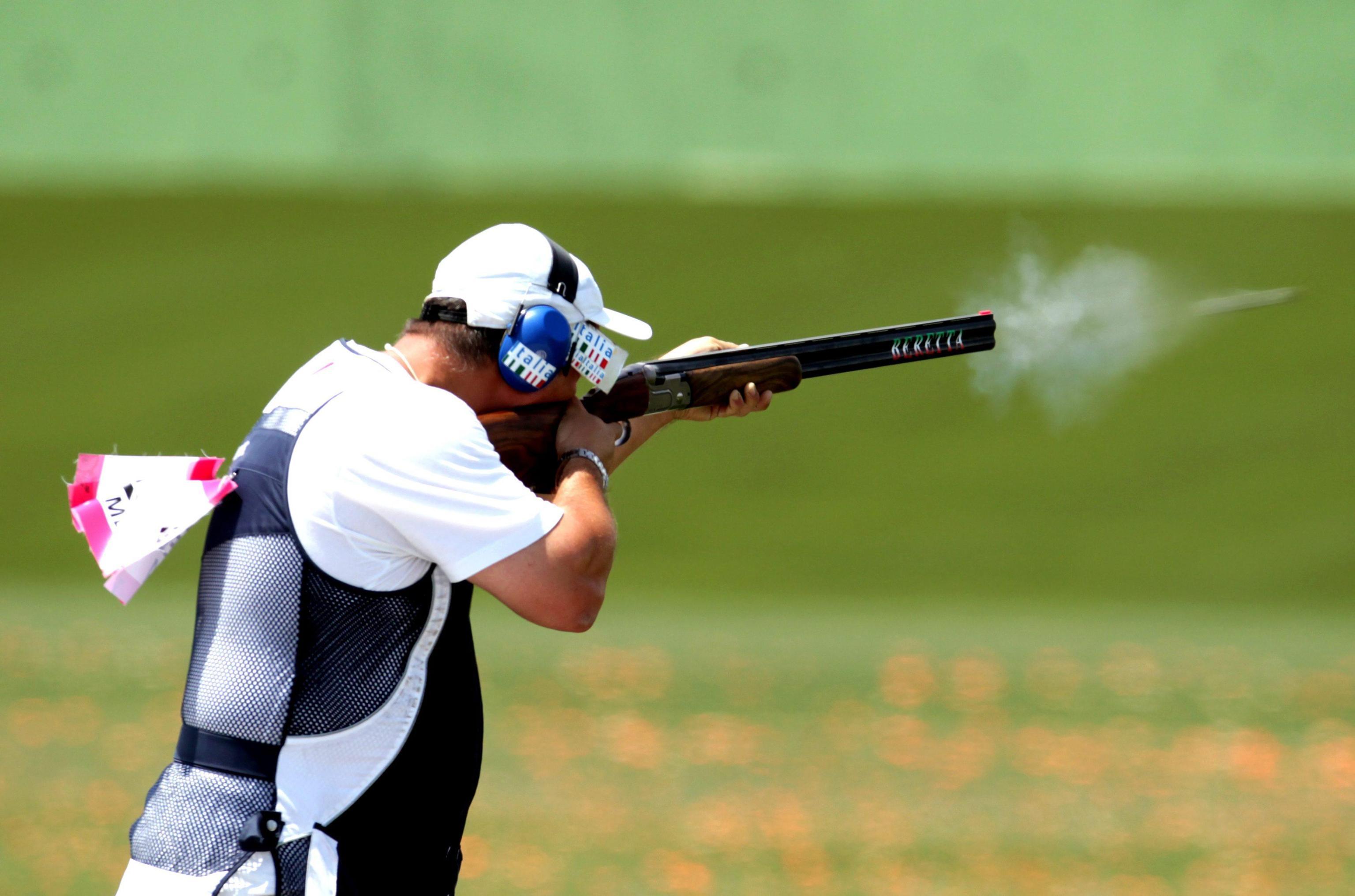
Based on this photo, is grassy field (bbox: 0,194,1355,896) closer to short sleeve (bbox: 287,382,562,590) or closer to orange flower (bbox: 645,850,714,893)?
orange flower (bbox: 645,850,714,893)

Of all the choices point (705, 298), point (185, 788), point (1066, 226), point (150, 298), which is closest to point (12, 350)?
point (150, 298)

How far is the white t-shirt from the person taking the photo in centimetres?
281

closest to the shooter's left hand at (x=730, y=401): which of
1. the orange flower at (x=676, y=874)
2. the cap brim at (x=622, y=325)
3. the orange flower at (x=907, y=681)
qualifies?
the cap brim at (x=622, y=325)

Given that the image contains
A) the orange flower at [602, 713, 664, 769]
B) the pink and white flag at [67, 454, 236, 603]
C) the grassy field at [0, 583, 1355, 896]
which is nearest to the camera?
the pink and white flag at [67, 454, 236, 603]

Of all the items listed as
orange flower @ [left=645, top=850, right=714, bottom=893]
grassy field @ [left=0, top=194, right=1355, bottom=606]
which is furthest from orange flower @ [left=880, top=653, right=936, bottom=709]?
orange flower @ [left=645, top=850, right=714, bottom=893]

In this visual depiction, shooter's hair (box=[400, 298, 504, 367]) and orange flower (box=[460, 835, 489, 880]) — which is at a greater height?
shooter's hair (box=[400, 298, 504, 367])

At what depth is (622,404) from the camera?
3986mm

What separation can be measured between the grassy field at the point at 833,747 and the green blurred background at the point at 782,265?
11cm

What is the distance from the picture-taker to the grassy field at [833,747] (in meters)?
6.84

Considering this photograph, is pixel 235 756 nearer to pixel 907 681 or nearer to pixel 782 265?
pixel 907 681

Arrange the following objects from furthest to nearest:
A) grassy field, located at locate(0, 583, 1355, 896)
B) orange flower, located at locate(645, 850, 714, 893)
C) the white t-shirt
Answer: grassy field, located at locate(0, 583, 1355, 896) → orange flower, located at locate(645, 850, 714, 893) → the white t-shirt

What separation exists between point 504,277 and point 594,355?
1.07 feet

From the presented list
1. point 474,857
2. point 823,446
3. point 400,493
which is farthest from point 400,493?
point 823,446

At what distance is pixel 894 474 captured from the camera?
40.3ft
